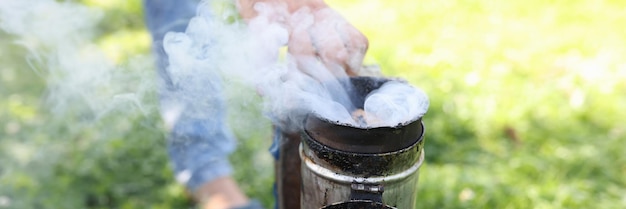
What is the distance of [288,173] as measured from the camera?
2.46m

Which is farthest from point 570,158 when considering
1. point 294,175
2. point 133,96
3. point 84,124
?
point 84,124

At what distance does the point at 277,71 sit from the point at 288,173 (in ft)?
1.98

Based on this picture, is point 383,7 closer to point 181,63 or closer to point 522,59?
point 522,59

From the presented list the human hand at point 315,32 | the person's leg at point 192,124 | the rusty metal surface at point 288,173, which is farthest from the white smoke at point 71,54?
the human hand at point 315,32

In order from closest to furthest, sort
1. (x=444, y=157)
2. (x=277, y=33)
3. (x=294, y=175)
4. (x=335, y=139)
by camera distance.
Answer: (x=335, y=139) → (x=277, y=33) → (x=294, y=175) → (x=444, y=157)

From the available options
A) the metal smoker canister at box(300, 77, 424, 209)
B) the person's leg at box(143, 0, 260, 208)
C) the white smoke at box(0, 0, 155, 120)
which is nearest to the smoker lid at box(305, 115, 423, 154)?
the metal smoker canister at box(300, 77, 424, 209)

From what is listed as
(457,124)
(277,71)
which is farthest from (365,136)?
(457,124)

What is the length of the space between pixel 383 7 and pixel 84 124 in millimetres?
2801

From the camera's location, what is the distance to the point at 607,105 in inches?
157

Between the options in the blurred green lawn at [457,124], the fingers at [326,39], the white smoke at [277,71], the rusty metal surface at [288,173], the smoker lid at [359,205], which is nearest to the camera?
the smoker lid at [359,205]

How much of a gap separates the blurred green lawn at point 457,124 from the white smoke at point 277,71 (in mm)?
157

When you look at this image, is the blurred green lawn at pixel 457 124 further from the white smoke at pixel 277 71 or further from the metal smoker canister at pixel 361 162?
the metal smoker canister at pixel 361 162

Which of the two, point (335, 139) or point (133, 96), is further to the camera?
point (133, 96)

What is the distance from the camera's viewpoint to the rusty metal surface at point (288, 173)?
2.37m
